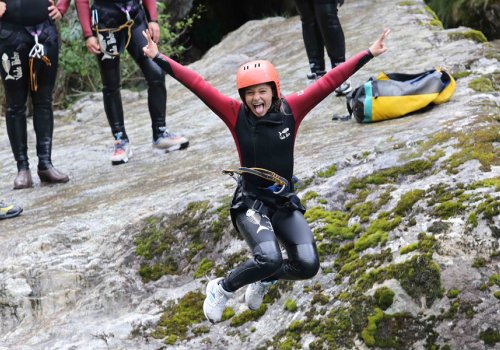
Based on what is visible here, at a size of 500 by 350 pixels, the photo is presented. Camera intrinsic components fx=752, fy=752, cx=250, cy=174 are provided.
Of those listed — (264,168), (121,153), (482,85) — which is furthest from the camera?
(121,153)

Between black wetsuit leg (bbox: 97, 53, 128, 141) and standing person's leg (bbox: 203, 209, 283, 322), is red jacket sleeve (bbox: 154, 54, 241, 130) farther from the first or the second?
black wetsuit leg (bbox: 97, 53, 128, 141)

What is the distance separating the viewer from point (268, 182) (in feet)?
15.4

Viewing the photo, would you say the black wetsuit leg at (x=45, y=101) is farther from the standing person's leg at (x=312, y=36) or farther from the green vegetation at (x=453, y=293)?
the green vegetation at (x=453, y=293)

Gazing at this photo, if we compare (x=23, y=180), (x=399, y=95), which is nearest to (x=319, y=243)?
(x=399, y=95)

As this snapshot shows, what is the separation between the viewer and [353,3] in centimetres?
1433

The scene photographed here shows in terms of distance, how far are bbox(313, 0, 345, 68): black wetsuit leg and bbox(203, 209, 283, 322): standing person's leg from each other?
3773mm

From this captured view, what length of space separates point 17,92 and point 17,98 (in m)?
0.06

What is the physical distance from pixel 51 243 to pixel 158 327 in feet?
4.37

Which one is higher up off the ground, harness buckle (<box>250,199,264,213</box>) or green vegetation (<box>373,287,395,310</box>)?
harness buckle (<box>250,199,264,213</box>)

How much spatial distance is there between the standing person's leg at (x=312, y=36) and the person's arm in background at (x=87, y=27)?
2.25 metres

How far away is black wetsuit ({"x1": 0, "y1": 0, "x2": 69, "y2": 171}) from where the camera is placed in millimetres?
6852

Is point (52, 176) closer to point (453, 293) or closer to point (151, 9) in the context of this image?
point (151, 9)

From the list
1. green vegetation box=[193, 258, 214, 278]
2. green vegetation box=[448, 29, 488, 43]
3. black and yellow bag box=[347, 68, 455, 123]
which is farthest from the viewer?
green vegetation box=[448, 29, 488, 43]

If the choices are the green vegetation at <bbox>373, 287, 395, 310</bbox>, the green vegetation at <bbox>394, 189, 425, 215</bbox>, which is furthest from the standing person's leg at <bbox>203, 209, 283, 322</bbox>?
the green vegetation at <bbox>394, 189, 425, 215</bbox>
